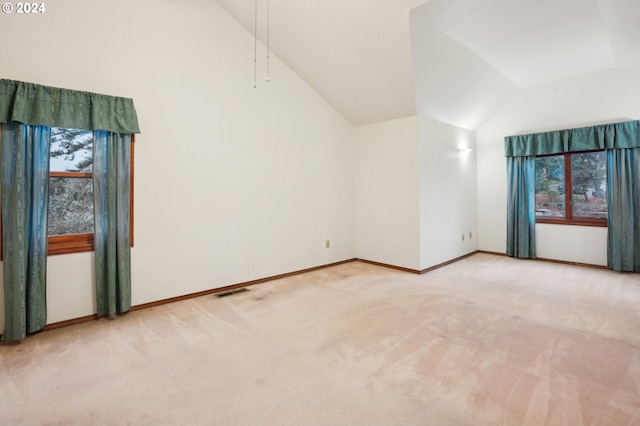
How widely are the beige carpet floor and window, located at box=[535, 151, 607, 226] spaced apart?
1.87 metres

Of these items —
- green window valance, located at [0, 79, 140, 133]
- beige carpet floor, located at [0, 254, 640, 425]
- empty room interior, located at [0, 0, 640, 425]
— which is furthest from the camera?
green window valance, located at [0, 79, 140, 133]

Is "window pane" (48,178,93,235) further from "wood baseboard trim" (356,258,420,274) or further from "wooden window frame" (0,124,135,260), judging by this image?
"wood baseboard trim" (356,258,420,274)

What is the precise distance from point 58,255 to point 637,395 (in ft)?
14.7

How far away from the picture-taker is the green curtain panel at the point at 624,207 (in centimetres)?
448

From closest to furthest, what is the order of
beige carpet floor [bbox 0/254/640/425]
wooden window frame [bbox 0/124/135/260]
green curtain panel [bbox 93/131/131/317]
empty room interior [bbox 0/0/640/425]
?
beige carpet floor [bbox 0/254/640/425]
empty room interior [bbox 0/0/640/425]
wooden window frame [bbox 0/124/135/260]
green curtain panel [bbox 93/131/131/317]

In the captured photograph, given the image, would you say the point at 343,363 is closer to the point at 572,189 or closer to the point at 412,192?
the point at 412,192

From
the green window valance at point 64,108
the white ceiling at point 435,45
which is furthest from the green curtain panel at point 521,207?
the green window valance at point 64,108

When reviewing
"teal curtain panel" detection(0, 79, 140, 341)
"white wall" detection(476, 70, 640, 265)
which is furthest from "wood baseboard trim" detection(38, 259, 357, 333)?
"white wall" detection(476, 70, 640, 265)

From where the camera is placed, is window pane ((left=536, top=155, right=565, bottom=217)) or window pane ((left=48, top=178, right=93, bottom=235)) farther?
window pane ((left=536, top=155, right=565, bottom=217))

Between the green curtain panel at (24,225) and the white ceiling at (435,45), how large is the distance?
2.68m

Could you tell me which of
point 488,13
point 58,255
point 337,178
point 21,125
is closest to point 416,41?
point 488,13

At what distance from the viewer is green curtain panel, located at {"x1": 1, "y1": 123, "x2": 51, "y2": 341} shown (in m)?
2.50

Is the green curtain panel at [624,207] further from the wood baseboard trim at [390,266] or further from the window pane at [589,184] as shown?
the wood baseboard trim at [390,266]

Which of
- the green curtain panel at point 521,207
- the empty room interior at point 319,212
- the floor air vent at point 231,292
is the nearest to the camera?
the empty room interior at point 319,212
